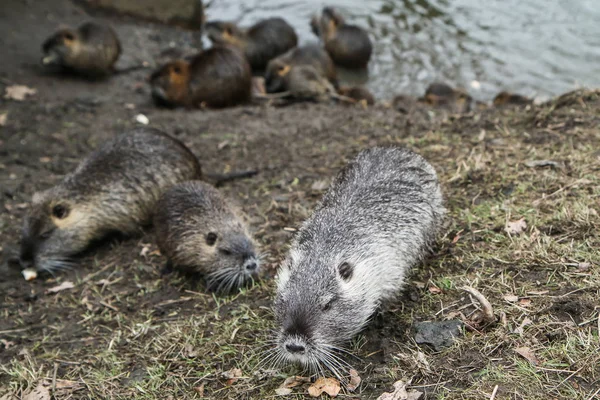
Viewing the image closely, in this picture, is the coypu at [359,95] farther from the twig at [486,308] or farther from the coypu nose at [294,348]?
the coypu nose at [294,348]

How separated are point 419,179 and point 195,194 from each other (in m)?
1.67

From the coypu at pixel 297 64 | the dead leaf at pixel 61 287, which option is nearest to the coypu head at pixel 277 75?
the coypu at pixel 297 64

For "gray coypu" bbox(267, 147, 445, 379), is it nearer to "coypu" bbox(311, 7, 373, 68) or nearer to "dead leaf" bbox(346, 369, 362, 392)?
"dead leaf" bbox(346, 369, 362, 392)

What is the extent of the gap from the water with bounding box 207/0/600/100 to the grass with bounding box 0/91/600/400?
399cm

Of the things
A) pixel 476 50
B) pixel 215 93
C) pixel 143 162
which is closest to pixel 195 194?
pixel 143 162

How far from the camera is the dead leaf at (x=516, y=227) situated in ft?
11.7

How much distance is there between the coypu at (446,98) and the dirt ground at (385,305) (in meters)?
1.11

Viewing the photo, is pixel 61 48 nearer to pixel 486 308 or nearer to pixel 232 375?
pixel 232 375

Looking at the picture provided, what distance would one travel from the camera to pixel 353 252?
310 cm

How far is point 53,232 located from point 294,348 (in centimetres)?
287

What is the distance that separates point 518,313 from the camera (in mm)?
2916

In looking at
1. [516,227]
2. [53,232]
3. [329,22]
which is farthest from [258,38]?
[516,227]

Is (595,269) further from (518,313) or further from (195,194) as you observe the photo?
(195,194)

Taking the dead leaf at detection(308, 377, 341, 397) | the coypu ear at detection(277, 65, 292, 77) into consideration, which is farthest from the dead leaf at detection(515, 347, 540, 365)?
the coypu ear at detection(277, 65, 292, 77)
